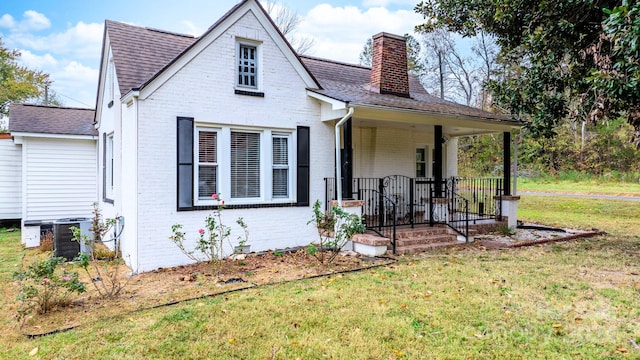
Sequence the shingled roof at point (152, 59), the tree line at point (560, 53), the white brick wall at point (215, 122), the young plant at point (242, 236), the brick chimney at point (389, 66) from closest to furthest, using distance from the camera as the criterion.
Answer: the tree line at point (560, 53)
the white brick wall at point (215, 122)
the young plant at point (242, 236)
the shingled roof at point (152, 59)
the brick chimney at point (389, 66)

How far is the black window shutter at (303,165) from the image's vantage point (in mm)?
8766

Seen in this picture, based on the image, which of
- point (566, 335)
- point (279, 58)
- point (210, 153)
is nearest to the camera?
point (566, 335)

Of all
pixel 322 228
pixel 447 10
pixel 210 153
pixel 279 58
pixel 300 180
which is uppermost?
pixel 447 10

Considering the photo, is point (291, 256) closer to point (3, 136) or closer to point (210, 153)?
point (210, 153)

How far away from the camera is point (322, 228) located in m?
8.95

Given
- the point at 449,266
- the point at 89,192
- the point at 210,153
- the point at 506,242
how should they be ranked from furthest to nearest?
the point at 89,192 → the point at 506,242 → the point at 210,153 → the point at 449,266

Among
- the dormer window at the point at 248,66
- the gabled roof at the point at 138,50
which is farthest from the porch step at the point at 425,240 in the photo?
the gabled roof at the point at 138,50

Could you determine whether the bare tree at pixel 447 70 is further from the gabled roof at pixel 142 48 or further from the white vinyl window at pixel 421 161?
the gabled roof at pixel 142 48

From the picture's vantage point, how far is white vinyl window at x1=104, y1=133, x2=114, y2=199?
10.1m

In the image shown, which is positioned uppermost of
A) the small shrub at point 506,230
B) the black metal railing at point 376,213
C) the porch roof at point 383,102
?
the porch roof at point 383,102

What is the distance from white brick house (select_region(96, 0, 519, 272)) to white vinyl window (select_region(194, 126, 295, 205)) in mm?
21

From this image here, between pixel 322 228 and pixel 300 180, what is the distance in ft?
3.92

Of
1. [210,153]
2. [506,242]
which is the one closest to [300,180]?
[210,153]

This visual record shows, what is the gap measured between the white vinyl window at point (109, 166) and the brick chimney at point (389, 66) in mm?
7187
